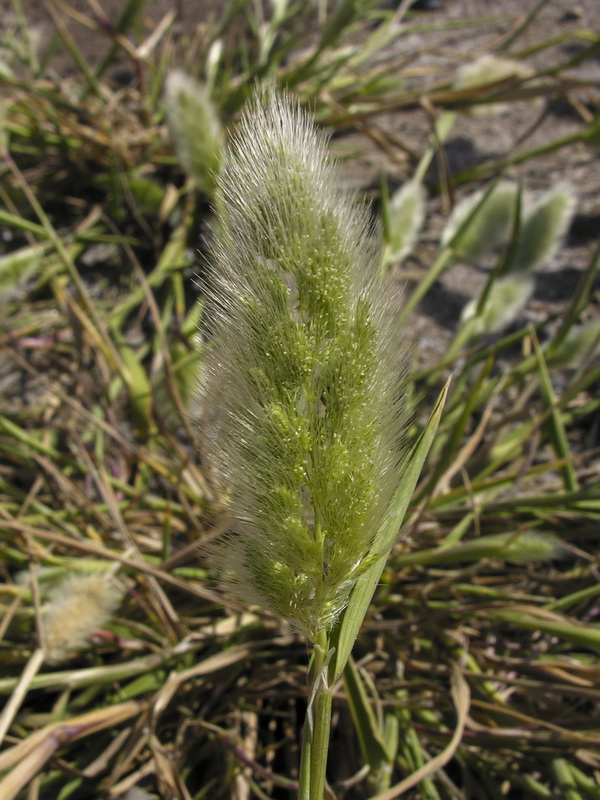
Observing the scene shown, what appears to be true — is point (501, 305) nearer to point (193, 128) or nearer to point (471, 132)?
point (193, 128)

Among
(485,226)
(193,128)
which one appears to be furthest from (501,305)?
(193,128)

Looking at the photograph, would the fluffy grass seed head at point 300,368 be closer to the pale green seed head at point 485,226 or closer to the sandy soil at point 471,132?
the sandy soil at point 471,132

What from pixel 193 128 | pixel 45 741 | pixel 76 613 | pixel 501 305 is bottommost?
pixel 45 741

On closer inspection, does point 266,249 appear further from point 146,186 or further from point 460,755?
point 146,186

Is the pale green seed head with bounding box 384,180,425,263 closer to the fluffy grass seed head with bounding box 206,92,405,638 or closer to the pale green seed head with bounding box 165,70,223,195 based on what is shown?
the pale green seed head with bounding box 165,70,223,195

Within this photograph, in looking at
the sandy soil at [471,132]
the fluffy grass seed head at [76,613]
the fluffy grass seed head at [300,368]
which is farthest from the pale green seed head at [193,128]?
the fluffy grass seed head at [300,368]

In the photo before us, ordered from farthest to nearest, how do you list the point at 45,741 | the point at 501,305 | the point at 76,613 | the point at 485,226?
1. the point at 485,226
2. the point at 501,305
3. the point at 76,613
4. the point at 45,741

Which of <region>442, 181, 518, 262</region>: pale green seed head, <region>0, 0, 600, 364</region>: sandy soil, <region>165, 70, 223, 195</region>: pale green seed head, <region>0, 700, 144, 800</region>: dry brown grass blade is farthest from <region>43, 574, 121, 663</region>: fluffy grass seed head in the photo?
<region>442, 181, 518, 262</region>: pale green seed head
